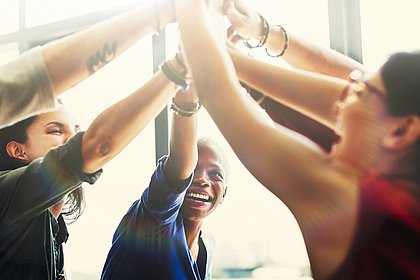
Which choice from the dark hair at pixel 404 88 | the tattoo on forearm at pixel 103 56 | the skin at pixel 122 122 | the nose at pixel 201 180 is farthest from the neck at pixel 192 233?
the dark hair at pixel 404 88

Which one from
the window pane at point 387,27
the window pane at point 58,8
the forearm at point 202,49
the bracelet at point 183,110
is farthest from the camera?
the window pane at point 58,8

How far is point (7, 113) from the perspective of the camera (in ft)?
4.91

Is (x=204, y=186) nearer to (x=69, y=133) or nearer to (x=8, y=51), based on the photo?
(x=69, y=133)

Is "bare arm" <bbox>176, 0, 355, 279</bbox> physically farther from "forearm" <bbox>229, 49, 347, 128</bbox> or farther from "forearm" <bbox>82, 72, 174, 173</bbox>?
"forearm" <bbox>82, 72, 174, 173</bbox>

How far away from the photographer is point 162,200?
1411 millimetres

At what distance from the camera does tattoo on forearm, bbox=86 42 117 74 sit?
56.1 inches

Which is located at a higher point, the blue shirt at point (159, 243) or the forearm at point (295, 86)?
the forearm at point (295, 86)

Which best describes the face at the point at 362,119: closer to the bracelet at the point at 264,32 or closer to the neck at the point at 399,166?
the neck at the point at 399,166

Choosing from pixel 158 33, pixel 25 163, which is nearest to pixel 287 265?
pixel 158 33

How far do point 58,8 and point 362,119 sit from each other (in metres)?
1.18

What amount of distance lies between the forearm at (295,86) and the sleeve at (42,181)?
0.52 m

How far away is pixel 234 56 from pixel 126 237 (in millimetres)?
608

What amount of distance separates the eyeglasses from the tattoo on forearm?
638 millimetres

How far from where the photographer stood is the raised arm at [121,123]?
1.41 m
